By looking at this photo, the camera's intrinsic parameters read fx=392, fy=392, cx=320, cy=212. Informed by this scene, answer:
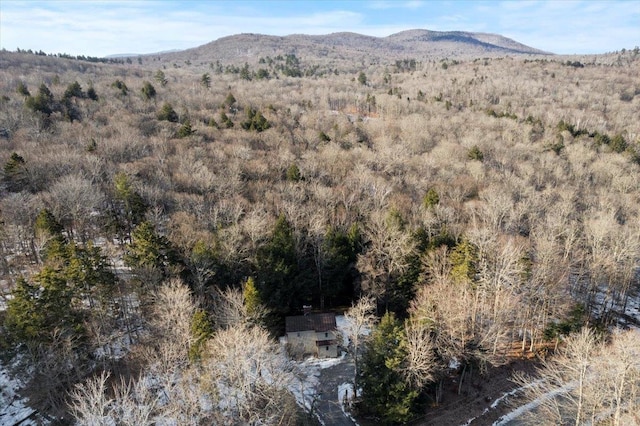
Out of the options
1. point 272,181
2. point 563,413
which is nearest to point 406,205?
point 272,181

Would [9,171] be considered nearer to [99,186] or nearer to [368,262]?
[99,186]

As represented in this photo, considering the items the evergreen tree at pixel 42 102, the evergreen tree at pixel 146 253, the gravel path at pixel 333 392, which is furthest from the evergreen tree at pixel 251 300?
the evergreen tree at pixel 42 102

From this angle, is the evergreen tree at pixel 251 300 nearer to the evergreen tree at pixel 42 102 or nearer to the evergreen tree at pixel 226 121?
the evergreen tree at pixel 226 121

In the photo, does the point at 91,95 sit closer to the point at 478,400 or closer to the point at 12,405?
the point at 12,405

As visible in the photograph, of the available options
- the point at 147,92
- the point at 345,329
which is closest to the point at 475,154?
the point at 345,329

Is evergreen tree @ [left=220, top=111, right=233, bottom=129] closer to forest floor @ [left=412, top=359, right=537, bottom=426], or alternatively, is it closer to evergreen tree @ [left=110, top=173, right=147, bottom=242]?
evergreen tree @ [left=110, top=173, right=147, bottom=242]
